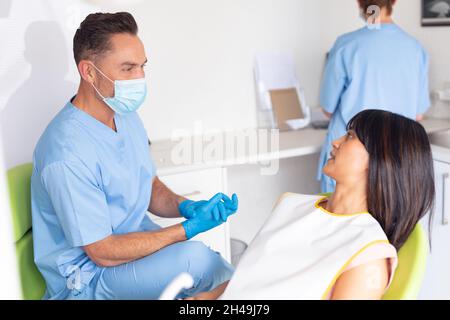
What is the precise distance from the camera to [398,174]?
1.25 meters

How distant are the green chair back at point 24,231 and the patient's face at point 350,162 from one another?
2.67ft

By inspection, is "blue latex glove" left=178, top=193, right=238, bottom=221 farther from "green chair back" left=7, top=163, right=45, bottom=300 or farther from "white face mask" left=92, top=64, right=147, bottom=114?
"green chair back" left=7, top=163, right=45, bottom=300

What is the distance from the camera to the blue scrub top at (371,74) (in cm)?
230

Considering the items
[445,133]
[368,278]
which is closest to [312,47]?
[445,133]

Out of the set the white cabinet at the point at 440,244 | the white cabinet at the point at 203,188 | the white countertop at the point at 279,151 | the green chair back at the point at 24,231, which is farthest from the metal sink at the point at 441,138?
the green chair back at the point at 24,231

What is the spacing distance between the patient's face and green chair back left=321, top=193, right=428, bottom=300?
0.17 m

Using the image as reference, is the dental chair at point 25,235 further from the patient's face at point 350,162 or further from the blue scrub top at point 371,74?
the blue scrub top at point 371,74

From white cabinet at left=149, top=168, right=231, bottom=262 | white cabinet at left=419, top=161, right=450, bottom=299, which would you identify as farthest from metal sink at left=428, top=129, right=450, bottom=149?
white cabinet at left=149, top=168, right=231, bottom=262

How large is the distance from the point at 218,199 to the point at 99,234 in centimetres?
35

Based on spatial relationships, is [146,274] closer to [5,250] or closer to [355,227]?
[355,227]

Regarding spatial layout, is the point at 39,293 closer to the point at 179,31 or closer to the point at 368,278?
the point at 368,278

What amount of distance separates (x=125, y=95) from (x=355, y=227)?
72 cm

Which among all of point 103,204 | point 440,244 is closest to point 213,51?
point 440,244

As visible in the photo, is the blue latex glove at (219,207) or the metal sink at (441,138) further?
the metal sink at (441,138)
